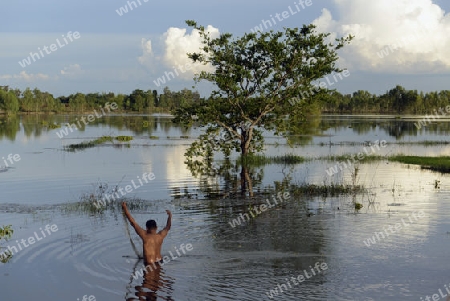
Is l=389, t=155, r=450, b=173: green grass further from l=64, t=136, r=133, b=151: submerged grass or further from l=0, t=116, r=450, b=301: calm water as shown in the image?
l=64, t=136, r=133, b=151: submerged grass

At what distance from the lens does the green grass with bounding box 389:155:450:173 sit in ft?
109

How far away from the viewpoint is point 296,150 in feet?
153

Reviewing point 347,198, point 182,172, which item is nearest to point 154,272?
point 347,198

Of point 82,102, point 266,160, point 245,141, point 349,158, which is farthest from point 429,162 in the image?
point 82,102

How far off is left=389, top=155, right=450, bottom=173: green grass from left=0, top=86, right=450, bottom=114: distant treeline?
373ft

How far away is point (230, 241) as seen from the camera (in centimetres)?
1595

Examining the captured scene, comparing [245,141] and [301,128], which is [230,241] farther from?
[301,128]

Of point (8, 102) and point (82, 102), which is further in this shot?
point (82, 102)

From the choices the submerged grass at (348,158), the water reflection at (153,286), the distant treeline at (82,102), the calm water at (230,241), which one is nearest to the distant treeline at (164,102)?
the distant treeline at (82,102)

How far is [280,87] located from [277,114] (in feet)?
5.97

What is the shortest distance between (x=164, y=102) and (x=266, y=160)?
157m

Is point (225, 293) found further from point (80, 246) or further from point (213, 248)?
point (80, 246)

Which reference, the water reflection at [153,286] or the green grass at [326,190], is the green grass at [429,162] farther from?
the water reflection at [153,286]

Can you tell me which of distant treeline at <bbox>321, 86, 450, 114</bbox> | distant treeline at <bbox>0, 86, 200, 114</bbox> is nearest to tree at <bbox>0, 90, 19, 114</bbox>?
distant treeline at <bbox>0, 86, 200, 114</bbox>
